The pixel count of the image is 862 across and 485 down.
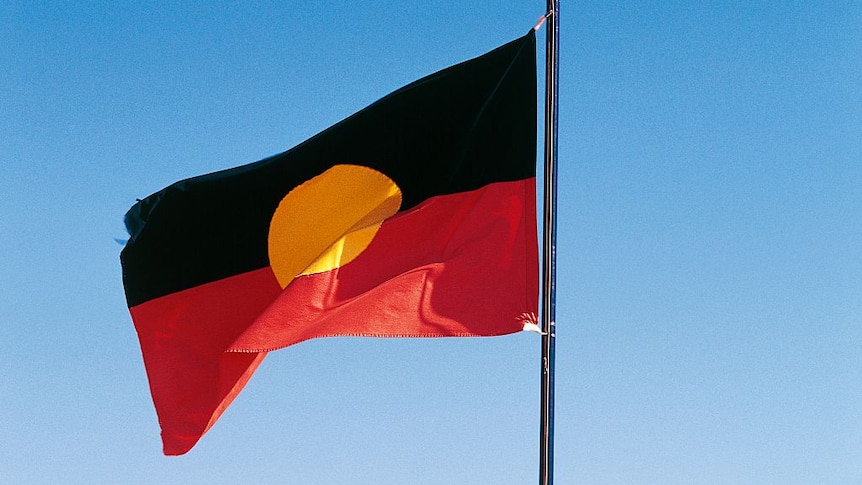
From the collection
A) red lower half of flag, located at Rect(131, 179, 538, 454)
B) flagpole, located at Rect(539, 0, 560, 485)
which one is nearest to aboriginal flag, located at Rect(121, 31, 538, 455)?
red lower half of flag, located at Rect(131, 179, 538, 454)

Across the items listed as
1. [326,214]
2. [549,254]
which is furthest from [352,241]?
[549,254]

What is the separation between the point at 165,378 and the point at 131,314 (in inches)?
50.4

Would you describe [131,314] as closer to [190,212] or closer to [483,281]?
[190,212]

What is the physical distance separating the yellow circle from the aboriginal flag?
1 cm

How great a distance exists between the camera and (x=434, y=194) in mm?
12297

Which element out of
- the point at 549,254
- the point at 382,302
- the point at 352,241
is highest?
the point at 352,241

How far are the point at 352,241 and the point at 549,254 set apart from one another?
212cm

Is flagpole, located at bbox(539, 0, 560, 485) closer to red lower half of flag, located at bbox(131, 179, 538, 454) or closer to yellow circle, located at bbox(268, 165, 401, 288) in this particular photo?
red lower half of flag, located at bbox(131, 179, 538, 454)

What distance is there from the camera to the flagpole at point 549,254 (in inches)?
406

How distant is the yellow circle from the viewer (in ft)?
41.6

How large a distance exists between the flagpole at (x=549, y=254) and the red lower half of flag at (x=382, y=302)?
0.25 m

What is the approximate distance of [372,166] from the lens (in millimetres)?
12938

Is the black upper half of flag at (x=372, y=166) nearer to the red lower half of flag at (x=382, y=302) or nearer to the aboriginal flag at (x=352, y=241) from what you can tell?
the aboriginal flag at (x=352, y=241)

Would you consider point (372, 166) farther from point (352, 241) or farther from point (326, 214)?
point (352, 241)
